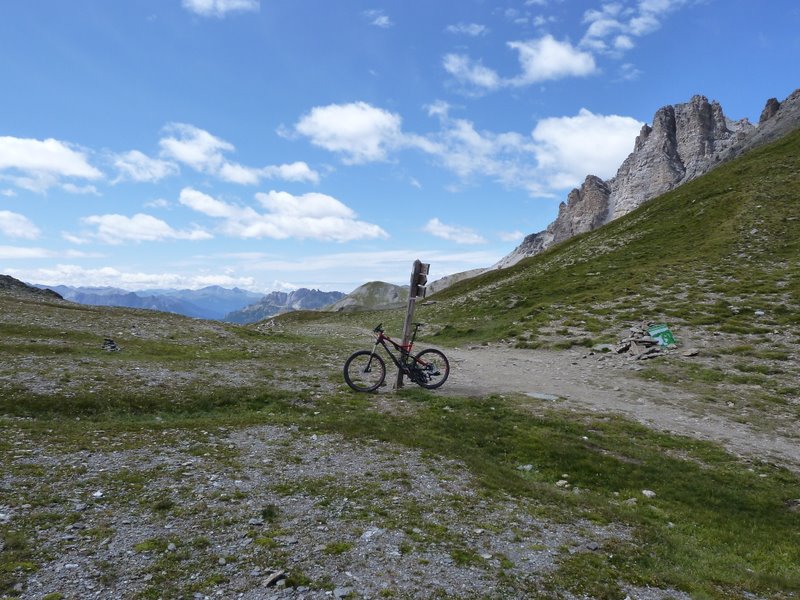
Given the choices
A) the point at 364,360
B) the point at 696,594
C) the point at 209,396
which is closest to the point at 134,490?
the point at 209,396

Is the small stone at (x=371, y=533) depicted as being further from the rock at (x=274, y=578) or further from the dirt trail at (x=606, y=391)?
the dirt trail at (x=606, y=391)

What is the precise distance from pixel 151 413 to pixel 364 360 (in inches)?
362

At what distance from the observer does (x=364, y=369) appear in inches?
836

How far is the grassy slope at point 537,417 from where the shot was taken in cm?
880

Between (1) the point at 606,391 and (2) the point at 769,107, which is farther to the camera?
(2) the point at 769,107

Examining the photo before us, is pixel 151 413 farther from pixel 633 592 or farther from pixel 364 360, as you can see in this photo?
pixel 633 592

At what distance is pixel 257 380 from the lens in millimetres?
21688

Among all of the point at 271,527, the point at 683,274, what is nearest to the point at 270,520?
the point at 271,527

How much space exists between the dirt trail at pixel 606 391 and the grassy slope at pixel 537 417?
147 cm

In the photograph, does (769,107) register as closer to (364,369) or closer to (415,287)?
Answer: (415,287)

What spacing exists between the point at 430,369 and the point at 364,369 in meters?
3.24

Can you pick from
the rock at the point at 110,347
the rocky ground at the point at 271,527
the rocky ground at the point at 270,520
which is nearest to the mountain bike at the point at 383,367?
the rocky ground at the point at 270,520

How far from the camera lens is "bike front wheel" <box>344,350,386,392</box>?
21087 millimetres

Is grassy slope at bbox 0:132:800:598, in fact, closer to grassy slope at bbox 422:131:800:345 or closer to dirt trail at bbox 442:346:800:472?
grassy slope at bbox 422:131:800:345
